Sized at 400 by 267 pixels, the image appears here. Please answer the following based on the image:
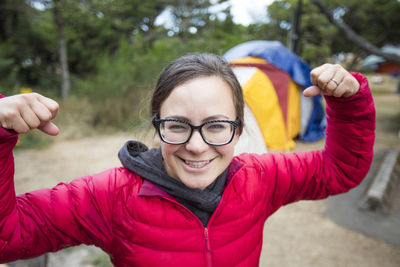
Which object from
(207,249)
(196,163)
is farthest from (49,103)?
(207,249)

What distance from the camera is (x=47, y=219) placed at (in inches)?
33.7

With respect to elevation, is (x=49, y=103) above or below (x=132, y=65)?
below

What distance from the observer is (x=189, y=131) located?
932mm

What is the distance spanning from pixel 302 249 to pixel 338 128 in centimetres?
191

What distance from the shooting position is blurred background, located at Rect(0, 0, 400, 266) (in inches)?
104

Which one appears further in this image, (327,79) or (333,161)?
(333,161)

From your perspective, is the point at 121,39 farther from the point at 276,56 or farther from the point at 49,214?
the point at 49,214

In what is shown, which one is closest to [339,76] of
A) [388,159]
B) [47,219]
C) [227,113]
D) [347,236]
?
[227,113]

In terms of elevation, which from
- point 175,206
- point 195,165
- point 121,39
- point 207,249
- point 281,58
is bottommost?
point 207,249

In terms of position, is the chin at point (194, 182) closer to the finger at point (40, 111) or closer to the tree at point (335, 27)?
the finger at point (40, 111)

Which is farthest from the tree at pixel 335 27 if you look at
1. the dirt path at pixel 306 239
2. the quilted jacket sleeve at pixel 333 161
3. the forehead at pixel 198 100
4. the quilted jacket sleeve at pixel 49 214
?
the quilted jacket sleeve at pixel 49 214

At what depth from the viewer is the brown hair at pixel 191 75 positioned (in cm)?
98

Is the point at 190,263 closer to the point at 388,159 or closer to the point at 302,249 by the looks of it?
the point at 302,249

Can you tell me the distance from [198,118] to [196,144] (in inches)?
3.4
